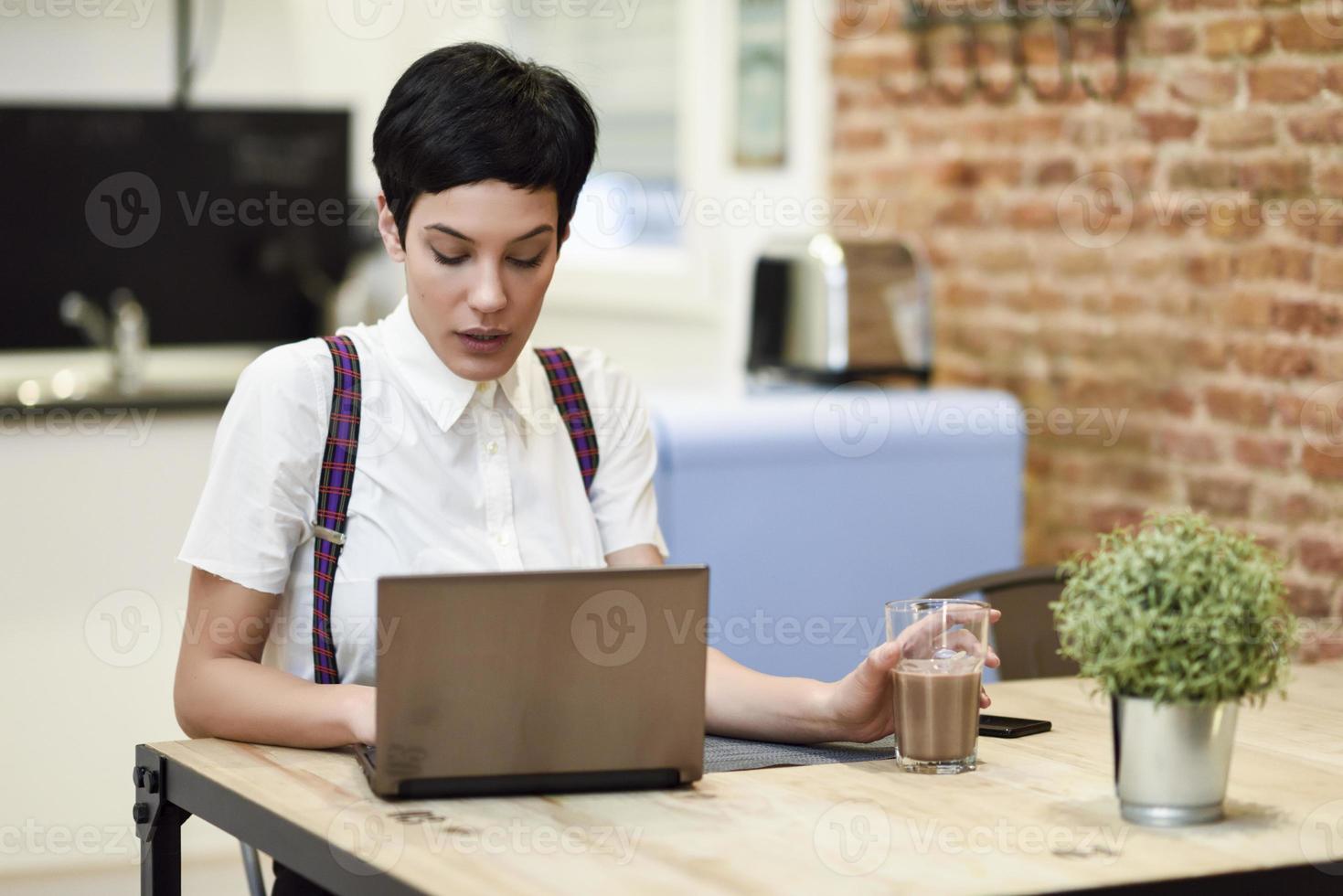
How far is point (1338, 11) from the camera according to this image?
8.72ft

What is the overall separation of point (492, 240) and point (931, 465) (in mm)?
1603

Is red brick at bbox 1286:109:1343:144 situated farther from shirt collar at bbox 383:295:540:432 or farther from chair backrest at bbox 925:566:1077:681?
shirt collar at bbox 383:295:540:432

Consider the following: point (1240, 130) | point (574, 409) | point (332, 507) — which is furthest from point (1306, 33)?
point (332, 507)

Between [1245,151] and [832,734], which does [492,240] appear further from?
[1245,151]

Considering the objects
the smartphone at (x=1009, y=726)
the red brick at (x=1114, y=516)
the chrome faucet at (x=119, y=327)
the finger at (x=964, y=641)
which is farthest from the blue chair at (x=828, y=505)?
the chrome faucet at (x=119, y=327)

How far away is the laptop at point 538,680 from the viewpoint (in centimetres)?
133

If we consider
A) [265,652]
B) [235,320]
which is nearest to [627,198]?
[235,320]

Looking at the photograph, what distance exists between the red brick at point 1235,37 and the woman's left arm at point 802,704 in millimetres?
1564

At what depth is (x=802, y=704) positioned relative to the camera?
64.5 inches

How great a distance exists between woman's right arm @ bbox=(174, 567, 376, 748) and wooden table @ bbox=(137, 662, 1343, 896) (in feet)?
0.07

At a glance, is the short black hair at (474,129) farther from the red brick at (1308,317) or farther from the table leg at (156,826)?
the red brick at (1308,317)

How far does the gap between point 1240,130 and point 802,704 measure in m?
1.66

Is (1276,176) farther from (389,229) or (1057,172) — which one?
(389,229)

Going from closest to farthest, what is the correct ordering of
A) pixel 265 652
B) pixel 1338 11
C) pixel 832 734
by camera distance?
pixel 832 734, pixel 265 652, pixel 1338 11
